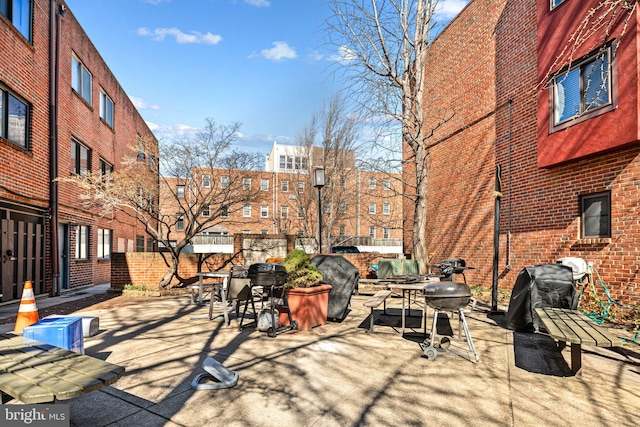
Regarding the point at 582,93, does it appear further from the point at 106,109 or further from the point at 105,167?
the point at 106,109

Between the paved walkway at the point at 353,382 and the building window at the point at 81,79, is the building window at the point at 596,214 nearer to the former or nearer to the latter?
the paved walkway at the point at 353,382

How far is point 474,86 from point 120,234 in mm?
17024

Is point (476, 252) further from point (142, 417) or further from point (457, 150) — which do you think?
point (142, 417)

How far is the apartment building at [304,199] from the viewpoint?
13.1 m

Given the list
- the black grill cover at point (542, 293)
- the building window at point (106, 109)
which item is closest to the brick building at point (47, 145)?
the building window at point (106, 109)

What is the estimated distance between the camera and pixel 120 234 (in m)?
19.2

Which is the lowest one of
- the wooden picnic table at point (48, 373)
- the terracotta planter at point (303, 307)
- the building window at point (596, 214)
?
the terracotta planter at point (303, 307)

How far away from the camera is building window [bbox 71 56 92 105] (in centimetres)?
1365

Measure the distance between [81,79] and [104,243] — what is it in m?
6.75

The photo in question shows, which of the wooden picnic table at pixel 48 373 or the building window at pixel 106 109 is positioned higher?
the building window at pixel 106 109

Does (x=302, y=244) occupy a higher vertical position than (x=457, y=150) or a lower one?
lower

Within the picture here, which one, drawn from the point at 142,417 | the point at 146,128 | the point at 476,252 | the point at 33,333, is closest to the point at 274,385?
the point at 142,417

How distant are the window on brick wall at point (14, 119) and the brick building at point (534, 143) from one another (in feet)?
37.7

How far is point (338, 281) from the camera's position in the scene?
24.8ft
